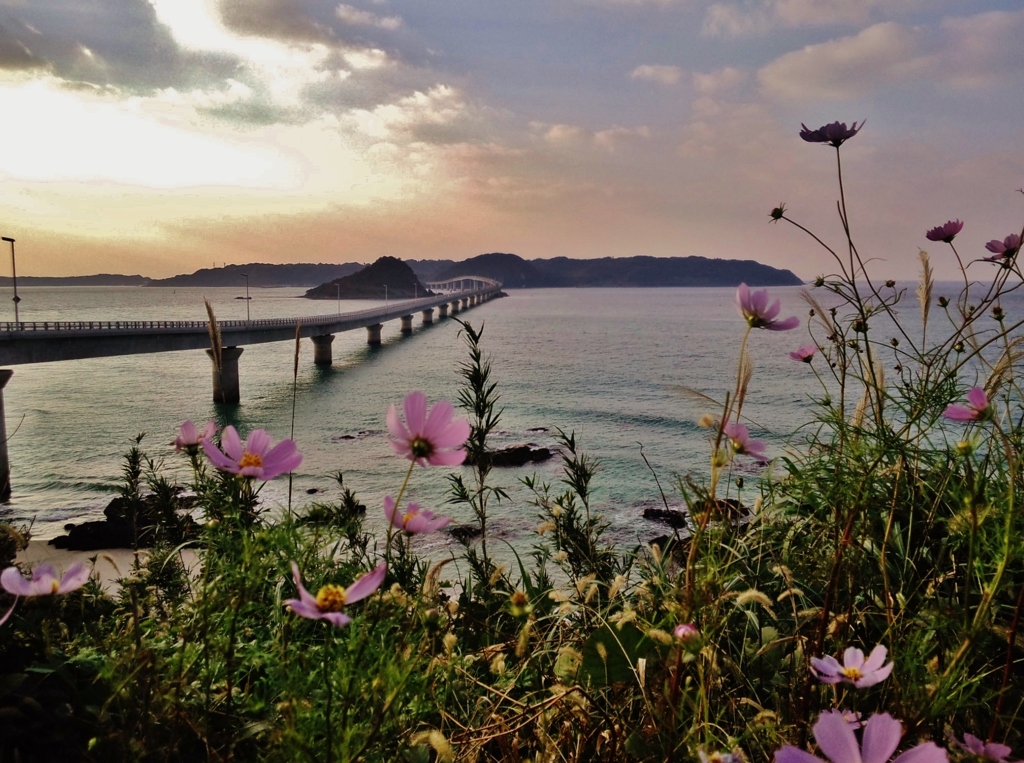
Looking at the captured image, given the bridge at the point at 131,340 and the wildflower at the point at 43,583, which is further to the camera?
the bridge at the point at 131,340

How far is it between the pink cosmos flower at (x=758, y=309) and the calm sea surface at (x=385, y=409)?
32 cm

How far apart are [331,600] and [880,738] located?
67 centimetres

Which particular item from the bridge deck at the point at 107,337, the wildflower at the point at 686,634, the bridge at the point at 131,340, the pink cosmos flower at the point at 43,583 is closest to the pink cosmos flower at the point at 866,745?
the wildflower at the point at 686,634

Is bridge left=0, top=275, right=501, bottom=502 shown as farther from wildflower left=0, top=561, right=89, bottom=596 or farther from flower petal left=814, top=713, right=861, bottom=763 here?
flower petal left=814, top=713, right=861, bottom=763

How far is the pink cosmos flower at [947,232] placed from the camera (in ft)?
9.55

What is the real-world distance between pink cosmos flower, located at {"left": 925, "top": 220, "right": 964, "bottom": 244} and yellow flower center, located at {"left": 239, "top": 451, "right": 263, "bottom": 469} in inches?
118

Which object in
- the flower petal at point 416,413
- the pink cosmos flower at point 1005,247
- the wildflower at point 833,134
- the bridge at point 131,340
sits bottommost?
the bridge at point 131,340

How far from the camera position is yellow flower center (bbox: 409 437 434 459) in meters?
1.03

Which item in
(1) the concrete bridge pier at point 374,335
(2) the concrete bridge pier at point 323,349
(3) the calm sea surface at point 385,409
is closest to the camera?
(3) the calm sea surface at point 385,409

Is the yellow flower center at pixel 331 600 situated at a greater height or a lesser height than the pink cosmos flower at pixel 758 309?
lesser

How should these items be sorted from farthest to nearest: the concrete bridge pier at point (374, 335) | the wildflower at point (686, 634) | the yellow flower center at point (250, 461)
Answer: the concrete bridge pier at point (374, 335)
the yellow flower center at point (250, 461)
the wildflower at point (686, 634)

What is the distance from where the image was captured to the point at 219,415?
3709 cm

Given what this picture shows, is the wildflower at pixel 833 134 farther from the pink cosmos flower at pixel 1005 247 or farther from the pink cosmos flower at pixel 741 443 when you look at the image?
the pink cosmos flower at pixel 741 443

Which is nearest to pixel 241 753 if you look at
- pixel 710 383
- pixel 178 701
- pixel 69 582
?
pixel 178 701
